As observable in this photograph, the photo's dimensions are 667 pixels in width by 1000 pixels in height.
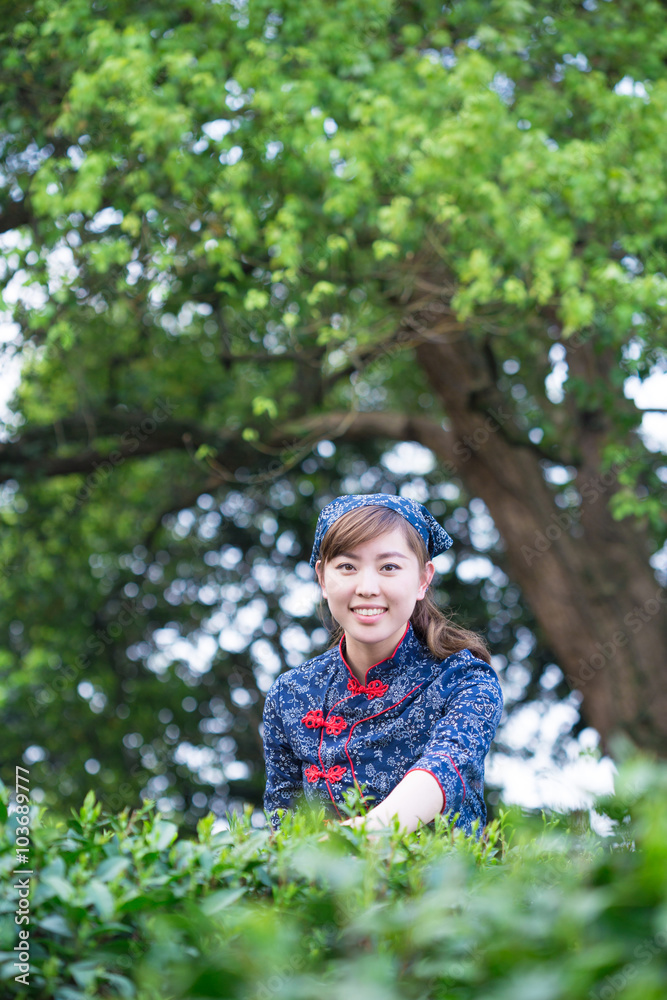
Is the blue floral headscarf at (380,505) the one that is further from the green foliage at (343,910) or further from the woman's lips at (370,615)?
the green foliage at (343,910)

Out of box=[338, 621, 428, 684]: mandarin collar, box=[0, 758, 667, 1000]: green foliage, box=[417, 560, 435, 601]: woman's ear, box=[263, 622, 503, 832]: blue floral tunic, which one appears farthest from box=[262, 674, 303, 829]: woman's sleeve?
box=[0, 758, 667, 1000]: green foliage

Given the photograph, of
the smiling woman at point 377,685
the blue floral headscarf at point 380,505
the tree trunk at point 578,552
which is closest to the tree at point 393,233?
the tree trunk at point 578,552

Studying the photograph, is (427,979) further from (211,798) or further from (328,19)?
(211,798)

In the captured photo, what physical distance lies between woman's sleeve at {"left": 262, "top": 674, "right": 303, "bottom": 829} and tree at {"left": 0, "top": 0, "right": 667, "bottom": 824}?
9.48ft

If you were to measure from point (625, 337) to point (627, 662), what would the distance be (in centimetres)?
234

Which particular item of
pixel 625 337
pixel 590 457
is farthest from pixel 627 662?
pixel 625 337

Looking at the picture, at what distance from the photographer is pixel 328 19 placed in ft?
17.6

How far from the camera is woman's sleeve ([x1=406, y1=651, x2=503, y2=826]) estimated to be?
2.00 m

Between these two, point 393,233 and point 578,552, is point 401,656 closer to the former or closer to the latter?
point 393,233

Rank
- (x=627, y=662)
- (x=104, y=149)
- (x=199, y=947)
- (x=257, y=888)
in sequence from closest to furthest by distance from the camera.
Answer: (x=199, y=947) < (x=257, y=888) < (x=104, y=149) < (x=627, y=662)

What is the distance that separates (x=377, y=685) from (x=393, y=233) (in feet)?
10.9

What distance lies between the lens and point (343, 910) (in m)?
1.11

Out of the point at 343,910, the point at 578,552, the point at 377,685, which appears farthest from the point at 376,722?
the point at 578,552

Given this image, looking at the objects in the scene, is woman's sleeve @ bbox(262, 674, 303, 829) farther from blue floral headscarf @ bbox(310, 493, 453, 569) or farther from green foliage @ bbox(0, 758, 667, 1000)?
green foliage @ bbox(0, 758, 667, 1000)
